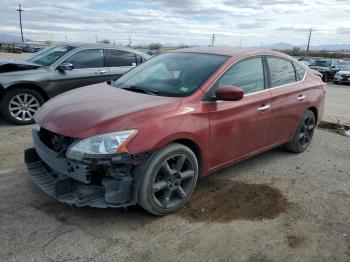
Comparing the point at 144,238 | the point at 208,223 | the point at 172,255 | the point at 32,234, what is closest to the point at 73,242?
the point at 32,234

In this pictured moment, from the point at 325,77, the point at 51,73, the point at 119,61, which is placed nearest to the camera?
the point at 51,73

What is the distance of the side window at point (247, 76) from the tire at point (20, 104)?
4333 mm

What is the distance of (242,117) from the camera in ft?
13.4

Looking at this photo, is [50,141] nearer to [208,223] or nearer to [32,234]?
[32,234]

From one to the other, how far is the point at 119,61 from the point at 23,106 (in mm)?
2292

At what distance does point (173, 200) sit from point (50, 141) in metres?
1.43

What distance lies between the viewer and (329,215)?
12.3ft

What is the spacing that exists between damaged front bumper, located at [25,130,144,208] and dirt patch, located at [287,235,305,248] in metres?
1.46

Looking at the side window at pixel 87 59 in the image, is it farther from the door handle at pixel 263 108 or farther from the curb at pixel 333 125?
the curb at pixel 333 125

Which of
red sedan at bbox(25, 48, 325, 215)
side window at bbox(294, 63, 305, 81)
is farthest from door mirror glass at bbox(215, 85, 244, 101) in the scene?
side window at bbox(294, 63, 305, 81)

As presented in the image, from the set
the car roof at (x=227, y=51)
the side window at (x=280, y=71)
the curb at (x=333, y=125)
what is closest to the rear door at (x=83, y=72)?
the car roof at (x=227, y=51)

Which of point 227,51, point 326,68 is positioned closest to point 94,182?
point 227,51

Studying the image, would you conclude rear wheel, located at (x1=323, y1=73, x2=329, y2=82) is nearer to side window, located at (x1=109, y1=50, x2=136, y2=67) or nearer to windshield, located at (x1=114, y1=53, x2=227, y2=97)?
side window, located at (x1=109, y1=50, x2=136, y2=67)

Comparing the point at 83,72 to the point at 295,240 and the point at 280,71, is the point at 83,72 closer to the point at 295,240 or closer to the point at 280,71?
the point at 280,71
